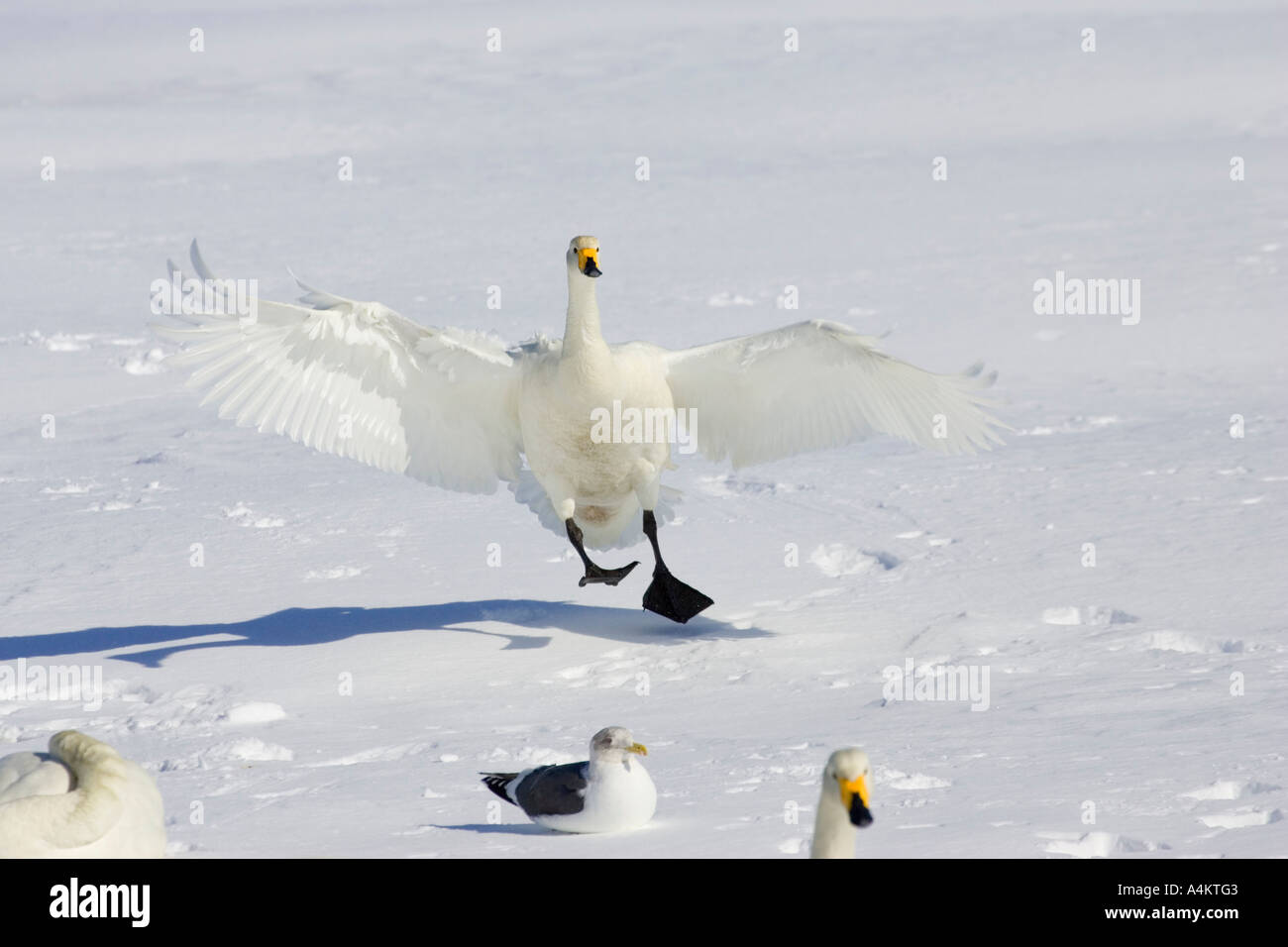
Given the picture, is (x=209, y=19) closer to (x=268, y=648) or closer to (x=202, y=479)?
(x=202, y=479)

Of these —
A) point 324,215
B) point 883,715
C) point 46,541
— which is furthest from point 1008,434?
point 324,215

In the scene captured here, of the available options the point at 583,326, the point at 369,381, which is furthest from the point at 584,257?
the point at 369,381

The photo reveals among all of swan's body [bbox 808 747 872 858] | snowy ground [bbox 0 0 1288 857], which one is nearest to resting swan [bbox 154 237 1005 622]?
snowy ground [bbox 0 0 1288 857]

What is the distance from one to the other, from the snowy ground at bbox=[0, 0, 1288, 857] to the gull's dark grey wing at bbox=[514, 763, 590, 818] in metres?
0.09

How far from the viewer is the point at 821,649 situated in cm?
629

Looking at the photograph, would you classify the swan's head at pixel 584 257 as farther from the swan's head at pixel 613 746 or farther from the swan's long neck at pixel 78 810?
the swan's long neck at pixel 78 810

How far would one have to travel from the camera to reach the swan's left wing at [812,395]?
6805 mm

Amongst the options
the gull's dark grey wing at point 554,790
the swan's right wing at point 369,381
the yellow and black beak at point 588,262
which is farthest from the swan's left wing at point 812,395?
the gull's dark grey wing at point 554,790

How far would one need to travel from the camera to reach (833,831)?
338cm

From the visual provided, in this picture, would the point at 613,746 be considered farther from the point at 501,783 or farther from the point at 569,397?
the point at 569,397

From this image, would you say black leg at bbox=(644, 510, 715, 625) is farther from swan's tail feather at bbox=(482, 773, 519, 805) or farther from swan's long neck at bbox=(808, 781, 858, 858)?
swan's long neck at bbox=(808, 781, 858, 858)

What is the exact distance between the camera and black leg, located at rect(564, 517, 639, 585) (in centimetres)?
706

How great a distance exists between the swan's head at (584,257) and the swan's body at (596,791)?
2624mm

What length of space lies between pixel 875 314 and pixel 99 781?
377 inches
